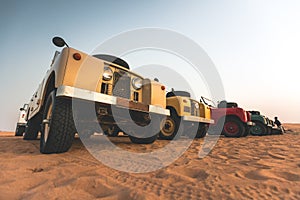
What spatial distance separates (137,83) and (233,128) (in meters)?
5.82

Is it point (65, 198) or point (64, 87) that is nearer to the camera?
point (65, 198)

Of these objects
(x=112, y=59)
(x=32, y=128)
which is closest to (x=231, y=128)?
(x=112, y=59)

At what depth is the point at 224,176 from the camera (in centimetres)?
162

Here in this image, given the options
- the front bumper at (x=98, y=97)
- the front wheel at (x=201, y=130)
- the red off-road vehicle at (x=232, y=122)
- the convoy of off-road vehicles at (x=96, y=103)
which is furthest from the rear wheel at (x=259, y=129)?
the front bumper at (x=98, y=97)

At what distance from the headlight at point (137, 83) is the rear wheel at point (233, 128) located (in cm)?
565

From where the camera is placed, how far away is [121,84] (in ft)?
11.1

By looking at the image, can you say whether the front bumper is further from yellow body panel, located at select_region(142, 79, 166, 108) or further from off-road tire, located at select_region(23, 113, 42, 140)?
off-road tire, located at select_region(23, 113, 42, 140)

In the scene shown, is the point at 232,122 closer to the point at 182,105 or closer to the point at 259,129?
the point at 259,129

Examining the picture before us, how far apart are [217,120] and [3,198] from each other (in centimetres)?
788

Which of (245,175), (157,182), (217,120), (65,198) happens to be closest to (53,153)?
(65,198)

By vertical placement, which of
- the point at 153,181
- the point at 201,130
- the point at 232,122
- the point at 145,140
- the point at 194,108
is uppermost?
the point at 194,108

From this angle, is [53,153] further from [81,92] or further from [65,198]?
[65,198]

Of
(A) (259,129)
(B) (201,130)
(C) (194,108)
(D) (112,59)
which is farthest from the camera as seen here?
(A) (259,129)

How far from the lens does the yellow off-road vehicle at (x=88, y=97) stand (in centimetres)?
240
